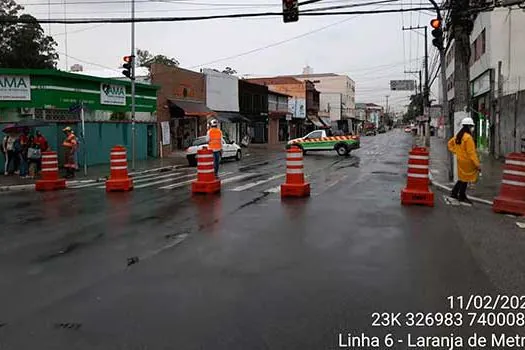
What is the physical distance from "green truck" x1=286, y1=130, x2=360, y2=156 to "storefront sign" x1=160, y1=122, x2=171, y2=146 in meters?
8.82

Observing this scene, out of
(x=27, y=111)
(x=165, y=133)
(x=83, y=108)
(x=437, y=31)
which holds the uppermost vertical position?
(x=437, y=31)

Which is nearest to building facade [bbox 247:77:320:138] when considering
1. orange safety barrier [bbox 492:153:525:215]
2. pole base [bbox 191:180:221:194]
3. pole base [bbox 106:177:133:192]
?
pole base [bbox 106:177:133:192]

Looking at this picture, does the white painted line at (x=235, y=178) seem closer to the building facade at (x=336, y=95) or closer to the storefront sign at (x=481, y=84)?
the storefront sign at (x=481, y=84)

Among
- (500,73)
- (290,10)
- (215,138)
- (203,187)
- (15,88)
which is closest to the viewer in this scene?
(203,187)

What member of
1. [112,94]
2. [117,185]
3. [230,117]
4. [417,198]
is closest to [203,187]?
[117,185]

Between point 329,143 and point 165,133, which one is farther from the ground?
point 165,133

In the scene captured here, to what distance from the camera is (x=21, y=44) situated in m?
45.5

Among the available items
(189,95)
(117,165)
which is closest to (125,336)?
(117,165)

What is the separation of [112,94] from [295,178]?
18.2 meters

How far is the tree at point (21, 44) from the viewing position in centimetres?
4509

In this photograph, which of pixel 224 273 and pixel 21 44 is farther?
pixel 21 44


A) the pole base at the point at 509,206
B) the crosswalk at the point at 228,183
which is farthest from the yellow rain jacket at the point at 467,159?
the crosswalk at the point at 228,183

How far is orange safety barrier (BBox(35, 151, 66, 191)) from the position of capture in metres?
16.9

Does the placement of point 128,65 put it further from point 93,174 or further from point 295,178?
point 295,178
